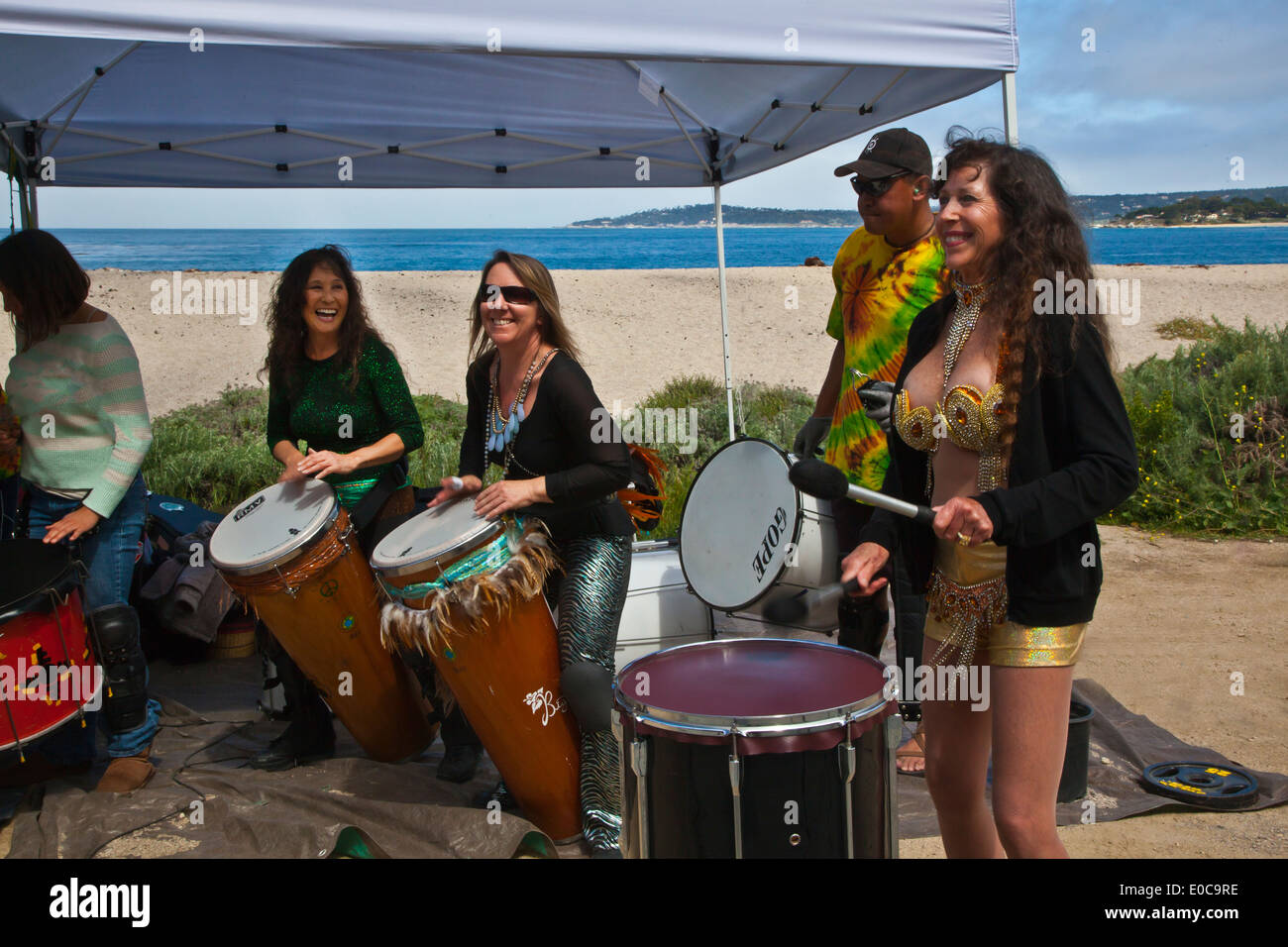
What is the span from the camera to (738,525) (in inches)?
147

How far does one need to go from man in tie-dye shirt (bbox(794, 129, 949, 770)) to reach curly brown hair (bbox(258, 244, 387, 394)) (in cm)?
180

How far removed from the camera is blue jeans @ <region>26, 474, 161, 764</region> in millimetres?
3592

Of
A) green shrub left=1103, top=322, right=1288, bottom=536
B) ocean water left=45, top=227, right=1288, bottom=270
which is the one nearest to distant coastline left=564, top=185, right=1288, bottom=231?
ocean water left=45, top=227, right=1288, bottom=270

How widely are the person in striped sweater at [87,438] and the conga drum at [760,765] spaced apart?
2.32 m

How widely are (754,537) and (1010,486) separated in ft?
5.59

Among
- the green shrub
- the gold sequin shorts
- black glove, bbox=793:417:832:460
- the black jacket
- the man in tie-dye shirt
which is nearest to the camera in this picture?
the black jacket

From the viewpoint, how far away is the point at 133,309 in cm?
2331

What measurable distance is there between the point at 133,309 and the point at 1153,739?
24.3m

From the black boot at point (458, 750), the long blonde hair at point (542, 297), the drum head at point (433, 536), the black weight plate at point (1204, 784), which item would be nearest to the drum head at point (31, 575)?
the drum head at point (433, 536)

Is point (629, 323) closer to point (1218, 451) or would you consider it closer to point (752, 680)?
point (1218, 451)

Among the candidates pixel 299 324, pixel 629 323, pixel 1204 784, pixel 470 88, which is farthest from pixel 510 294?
pixel 629 323

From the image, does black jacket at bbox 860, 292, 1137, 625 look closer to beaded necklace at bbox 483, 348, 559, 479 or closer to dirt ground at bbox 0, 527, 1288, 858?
dirt ground at bbox 0, 527, 1288, 858

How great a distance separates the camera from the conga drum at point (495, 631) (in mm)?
2850

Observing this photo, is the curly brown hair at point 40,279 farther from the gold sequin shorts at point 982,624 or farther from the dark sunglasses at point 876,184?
the gold sequin shorts at point 982,624
